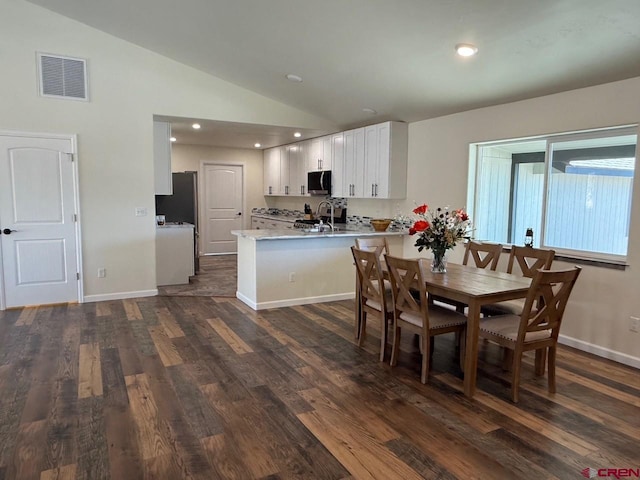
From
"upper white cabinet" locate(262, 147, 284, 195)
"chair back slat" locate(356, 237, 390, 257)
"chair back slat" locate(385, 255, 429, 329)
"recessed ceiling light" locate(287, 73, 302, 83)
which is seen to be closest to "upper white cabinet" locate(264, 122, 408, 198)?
"upper white cabinet" locate(262, 147, 284, 195)

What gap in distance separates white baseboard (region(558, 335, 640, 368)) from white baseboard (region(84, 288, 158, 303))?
4834mm

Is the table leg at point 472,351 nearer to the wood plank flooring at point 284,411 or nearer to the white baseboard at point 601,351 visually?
the wood plank flooring at point 284,411

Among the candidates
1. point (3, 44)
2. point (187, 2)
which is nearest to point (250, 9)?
point (187, 2)

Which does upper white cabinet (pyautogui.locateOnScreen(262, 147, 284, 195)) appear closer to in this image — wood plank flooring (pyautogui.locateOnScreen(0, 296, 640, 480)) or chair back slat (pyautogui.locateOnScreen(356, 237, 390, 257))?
chair back slat (pyautogui.locateOnScreen(356, 237, 390, 257))

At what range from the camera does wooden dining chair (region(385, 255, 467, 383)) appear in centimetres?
321

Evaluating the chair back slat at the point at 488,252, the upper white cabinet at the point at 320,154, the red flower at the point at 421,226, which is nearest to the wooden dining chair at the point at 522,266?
the chair back slat at the point at 488,252

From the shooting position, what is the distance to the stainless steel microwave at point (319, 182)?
6.98 metres

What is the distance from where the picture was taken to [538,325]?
2.99 m

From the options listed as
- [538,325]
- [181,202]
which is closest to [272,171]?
[181,202]

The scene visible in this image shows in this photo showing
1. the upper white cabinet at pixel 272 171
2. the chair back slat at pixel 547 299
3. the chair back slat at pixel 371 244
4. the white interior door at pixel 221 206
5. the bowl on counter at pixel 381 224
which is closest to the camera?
the chair back slat at pixel 547 299

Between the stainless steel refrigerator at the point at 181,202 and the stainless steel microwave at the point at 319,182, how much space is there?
1.94 metres

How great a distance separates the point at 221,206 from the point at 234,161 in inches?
40.1

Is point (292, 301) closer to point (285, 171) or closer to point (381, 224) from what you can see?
point (381, 224)

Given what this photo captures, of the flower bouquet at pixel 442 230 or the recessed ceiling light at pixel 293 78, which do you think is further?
the recessed ceiling light at pixel 293 78
